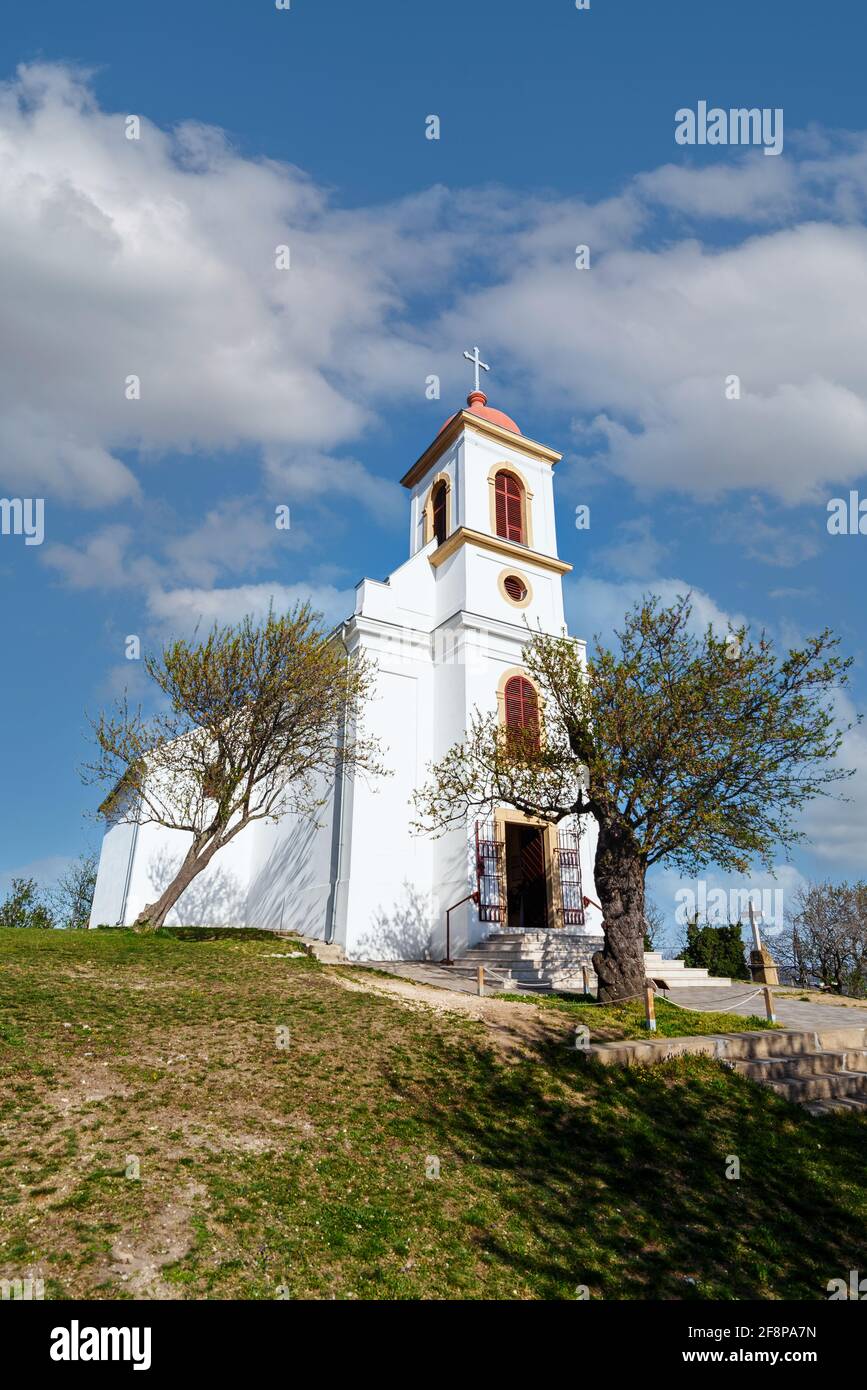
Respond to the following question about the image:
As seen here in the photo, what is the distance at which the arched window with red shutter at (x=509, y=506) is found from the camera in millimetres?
25359

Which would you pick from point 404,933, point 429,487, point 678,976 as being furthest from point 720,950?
point 429,487

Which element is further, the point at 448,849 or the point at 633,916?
the point at 448,849

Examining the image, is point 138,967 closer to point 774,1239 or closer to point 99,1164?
point 99,1164

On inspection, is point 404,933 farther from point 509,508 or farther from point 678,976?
point 509,508

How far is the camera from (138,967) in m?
13.5

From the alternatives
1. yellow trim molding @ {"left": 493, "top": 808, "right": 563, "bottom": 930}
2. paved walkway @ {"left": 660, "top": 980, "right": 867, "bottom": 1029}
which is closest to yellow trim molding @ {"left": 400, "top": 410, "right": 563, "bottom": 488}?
yellow trim molding @ {"left": 493, "top": 808, "right": 563, "bottom": 930}

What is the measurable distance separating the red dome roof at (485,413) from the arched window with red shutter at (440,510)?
7.01 feet

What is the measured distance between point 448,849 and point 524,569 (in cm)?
962

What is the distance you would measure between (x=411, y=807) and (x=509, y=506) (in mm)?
11059

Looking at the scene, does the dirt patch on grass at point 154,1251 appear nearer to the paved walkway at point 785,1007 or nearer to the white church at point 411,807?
the paved walkway at point 785,1007

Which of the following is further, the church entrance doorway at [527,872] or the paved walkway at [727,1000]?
the church entrance doorway at [527,872]

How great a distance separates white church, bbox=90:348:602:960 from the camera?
781 inches

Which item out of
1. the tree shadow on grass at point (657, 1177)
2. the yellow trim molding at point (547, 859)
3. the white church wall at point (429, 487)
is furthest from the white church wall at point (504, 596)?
the tree shadow on grass at point (657, 1177)
